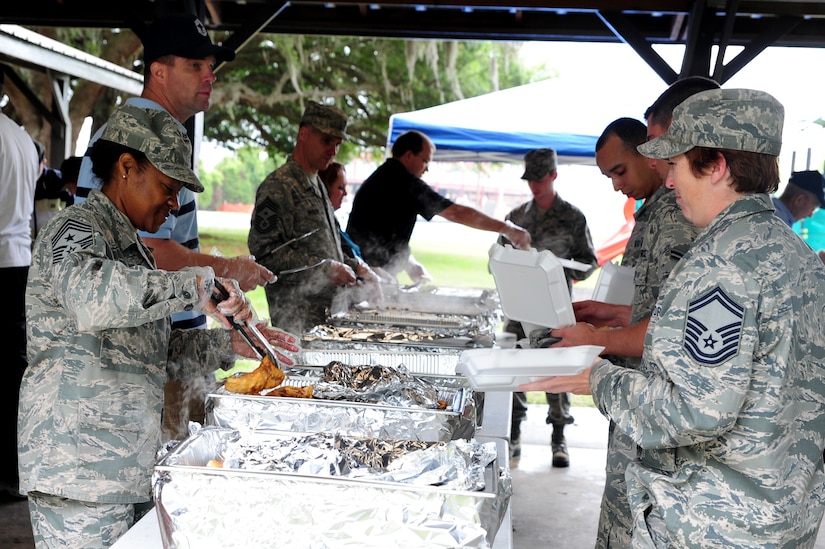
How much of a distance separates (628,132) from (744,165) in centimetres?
143

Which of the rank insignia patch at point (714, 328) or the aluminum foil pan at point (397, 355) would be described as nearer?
the rank insignia patch at point (714, 328)

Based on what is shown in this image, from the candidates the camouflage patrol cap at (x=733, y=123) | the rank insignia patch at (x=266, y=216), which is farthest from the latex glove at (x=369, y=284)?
the camouflage patrol cap at (x=733, y=123)

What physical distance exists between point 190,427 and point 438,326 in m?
1.64

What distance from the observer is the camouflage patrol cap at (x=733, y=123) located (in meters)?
1.40

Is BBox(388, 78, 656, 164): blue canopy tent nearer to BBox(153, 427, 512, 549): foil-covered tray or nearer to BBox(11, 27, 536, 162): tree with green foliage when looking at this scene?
BBox(11, 27, 536, 162): tree with green foliage

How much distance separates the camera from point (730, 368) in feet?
4.25

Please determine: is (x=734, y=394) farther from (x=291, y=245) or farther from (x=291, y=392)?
(x=291, y=245)

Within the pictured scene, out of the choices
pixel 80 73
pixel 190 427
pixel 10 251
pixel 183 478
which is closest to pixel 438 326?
pixel 190 427

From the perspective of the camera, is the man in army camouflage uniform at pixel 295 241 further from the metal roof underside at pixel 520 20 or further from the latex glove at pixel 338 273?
the metal roof underside at pixel 520 20

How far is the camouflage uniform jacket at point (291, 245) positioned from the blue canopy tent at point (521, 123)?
9.67 feet

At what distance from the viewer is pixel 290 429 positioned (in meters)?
1.63

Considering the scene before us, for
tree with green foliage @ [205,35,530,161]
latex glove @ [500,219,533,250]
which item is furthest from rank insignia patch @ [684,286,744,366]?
tree with green foliage @ [205,35,530,161]

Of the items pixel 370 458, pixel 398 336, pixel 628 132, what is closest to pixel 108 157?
pixel 370 458

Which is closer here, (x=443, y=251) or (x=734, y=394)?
(x=734, y=394)
